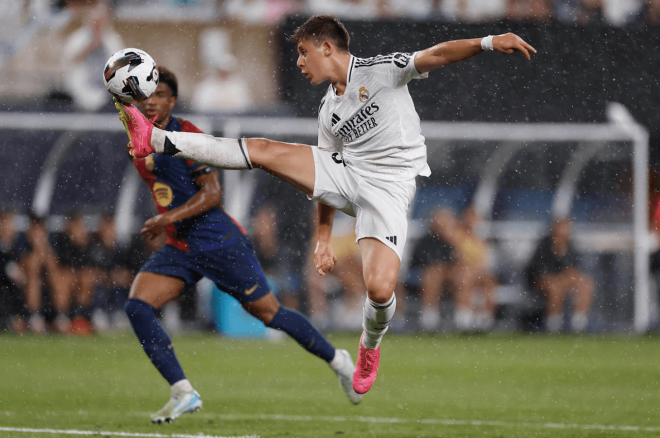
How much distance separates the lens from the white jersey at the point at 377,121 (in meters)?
6.02

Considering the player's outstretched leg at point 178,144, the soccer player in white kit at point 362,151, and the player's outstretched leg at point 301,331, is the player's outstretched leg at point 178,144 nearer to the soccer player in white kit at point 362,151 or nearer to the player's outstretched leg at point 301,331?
the soccer player in white kit at point 362,151

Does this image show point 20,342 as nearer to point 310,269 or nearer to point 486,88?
point 310,269

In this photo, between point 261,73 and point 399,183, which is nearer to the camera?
point 399,183

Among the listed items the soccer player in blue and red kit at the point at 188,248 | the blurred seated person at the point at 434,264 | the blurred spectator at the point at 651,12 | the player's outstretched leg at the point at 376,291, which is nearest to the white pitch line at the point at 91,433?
the soccer player in blue and red kit at the point at 188,248

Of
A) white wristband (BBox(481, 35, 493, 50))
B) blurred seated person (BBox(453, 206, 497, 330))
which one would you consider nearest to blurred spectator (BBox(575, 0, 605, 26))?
blurred seated person (BBox(453, 206, 497, 330))

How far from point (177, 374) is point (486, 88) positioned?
9.41m

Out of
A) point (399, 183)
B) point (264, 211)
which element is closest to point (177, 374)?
point (399, 183)

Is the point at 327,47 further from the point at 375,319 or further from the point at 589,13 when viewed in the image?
the point at 589,13

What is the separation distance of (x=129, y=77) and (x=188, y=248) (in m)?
1.61

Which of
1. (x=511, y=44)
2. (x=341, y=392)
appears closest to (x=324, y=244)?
(x=511, y=44)

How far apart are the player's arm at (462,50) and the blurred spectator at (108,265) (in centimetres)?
921

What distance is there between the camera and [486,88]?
15.0 meters

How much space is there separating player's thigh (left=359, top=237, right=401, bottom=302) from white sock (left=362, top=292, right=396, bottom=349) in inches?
4.3

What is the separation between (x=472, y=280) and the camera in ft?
49.0
